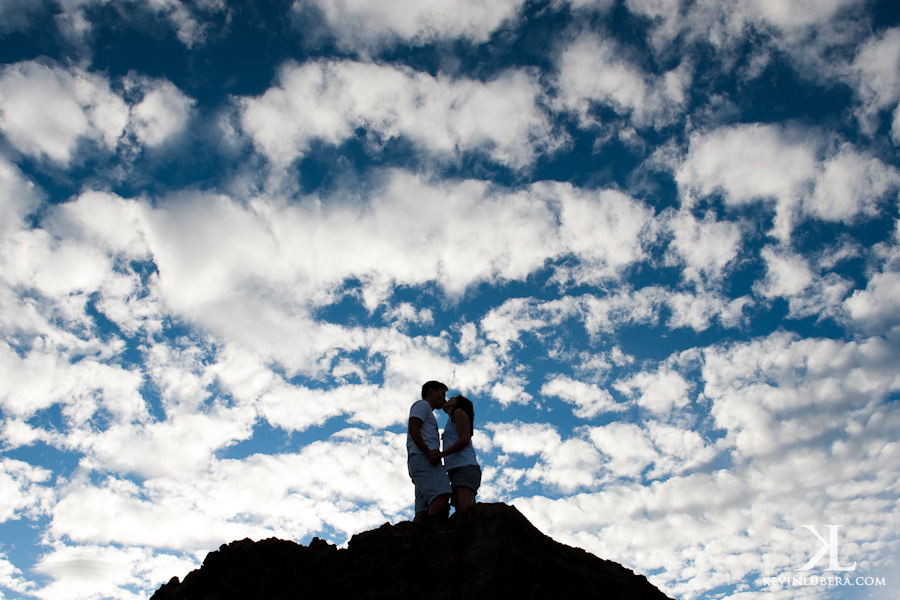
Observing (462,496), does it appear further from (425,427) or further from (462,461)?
(425,427)

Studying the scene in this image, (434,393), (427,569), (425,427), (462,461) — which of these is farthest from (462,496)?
(427,569)

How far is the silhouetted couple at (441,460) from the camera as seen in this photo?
9.30 metres

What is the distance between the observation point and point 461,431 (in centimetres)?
978

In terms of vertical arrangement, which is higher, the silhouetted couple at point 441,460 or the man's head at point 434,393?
the man's head at point 434,393

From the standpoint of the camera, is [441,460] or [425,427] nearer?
[441,460]

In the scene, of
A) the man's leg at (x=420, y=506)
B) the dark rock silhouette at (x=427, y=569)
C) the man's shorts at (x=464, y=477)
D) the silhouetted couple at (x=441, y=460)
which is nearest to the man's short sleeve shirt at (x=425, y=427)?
the silhouetted couple at (x=441, y=460)

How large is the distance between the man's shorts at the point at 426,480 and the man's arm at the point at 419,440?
0.50 feet

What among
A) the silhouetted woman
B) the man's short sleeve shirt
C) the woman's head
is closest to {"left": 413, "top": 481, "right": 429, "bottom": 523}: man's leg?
the silhouetted woman

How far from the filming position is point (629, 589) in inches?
294

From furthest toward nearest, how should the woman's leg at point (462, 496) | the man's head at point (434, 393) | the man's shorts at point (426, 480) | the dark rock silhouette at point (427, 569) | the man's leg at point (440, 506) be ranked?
the man's head at point (434, 393) → the woman's leg at point (462, 496) → the man's shorts at point (426, 480) → the man's leg at point (440, 506) → the dark rock silhouette at point (427, 569)

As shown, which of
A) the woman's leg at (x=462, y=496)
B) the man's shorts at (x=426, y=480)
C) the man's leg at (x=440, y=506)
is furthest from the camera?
the woman's leg at (x=462, y=496)

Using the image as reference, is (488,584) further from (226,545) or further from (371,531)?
(226,545)

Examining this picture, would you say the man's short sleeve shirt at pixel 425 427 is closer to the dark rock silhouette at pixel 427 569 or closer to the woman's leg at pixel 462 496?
the woman's leg at pixel 462 496

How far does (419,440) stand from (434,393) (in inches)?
41.1
